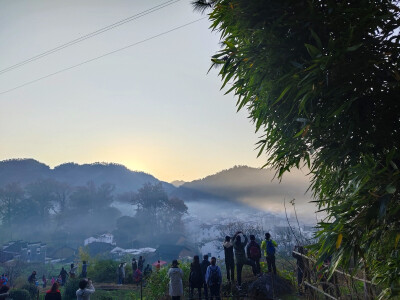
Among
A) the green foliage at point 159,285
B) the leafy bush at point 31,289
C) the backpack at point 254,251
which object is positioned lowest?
the leafy bush at point 31,289

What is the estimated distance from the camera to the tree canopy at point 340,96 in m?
3.36

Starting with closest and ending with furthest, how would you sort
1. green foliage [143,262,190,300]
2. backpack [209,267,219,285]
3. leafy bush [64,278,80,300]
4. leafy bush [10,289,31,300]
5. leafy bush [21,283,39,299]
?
backpack [209,267,219,285] → green foliage [143,262,190,300] → leafy bush [10,289,31,300] → leafy bush [64,278,80,300] → leafy bush [21,283,39,299]

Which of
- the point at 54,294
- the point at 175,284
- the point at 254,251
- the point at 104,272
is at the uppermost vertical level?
the point at 254,251

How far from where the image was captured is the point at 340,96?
12.9 feet

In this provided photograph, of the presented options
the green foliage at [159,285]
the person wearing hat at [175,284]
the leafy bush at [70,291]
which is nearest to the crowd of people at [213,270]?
the person wearing hat at [175,284]

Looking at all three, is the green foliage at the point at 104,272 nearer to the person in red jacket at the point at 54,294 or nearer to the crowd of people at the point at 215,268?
the crowd of people at the point at 215,268

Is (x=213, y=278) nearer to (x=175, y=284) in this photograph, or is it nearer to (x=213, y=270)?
(x=213, y=270)

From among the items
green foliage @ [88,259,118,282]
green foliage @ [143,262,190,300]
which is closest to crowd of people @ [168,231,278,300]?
green foliage @ [143,262,190,300]

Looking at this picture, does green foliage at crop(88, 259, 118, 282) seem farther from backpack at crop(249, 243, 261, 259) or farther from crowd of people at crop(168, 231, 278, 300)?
backpack at crop(249, 243, 261, 259)

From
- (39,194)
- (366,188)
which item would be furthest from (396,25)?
(39,194)

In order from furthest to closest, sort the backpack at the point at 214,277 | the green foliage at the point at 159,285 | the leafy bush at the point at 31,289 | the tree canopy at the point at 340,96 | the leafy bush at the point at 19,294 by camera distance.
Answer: the leafy bush at the point at 31,289
the leafy bush at the point at 19,294
the green foliage at the point at 159,285
the backpack at the point at 214,277
the tree canopy at the point at 340,96

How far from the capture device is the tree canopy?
11.0 feet

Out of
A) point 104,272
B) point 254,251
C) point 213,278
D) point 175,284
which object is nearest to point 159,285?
point 175,284

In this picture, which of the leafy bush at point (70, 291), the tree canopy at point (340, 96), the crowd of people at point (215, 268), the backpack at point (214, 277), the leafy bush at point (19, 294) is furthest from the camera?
the leafy bush at point (70, 291)
